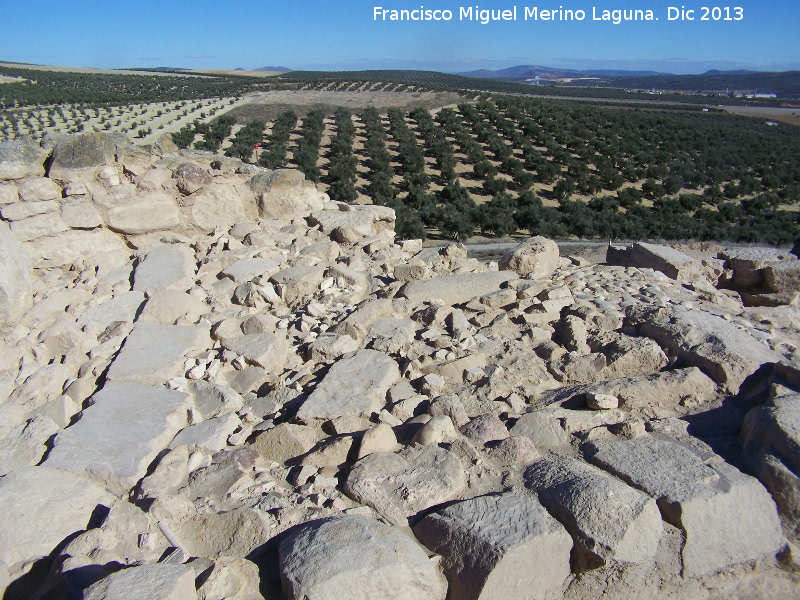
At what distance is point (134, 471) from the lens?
2.25m

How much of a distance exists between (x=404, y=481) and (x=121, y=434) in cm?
137

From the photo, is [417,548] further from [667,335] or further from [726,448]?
[667,335]

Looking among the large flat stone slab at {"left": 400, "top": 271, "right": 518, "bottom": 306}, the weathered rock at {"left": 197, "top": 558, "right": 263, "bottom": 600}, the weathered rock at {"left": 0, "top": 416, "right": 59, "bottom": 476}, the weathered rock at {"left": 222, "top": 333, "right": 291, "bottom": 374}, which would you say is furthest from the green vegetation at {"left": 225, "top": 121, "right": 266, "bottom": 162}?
the weathered rock at {"left": 197, "top": 558, "right": 263, "bottom": 600}

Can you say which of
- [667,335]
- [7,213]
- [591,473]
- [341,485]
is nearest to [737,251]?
[667,335]

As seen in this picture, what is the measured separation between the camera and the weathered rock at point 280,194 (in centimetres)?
515

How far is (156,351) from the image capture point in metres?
3.13

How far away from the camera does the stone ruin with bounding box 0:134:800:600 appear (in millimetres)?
1828

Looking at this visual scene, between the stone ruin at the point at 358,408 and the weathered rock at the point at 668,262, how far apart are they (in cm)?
4

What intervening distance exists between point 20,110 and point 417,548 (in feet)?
143

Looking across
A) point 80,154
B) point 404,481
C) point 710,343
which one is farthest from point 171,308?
point 710,343

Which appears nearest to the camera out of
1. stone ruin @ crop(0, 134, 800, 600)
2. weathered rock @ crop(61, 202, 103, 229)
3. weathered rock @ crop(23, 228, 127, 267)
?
stone ruin @ crop(0, 134, 800, 600)

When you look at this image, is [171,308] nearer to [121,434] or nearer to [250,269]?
Result: [250,269]

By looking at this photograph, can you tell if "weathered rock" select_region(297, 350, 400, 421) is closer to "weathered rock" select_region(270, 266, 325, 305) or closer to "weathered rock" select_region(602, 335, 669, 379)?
"weathered rock" select_region(270, 266, 325, 305)

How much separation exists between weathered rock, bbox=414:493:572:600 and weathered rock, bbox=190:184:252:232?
385 centimetres
